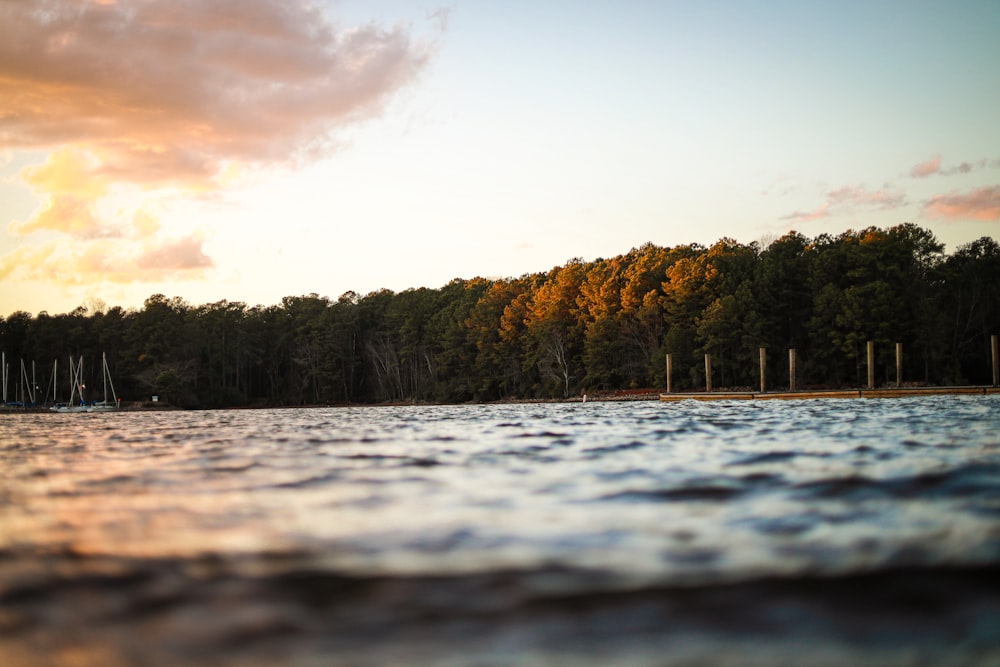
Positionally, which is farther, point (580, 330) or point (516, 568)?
point (580, 330)

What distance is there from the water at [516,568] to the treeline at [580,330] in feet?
193

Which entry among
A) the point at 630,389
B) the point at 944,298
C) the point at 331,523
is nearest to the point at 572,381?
the point at 630,389

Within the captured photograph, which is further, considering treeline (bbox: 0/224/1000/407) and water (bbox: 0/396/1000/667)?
treeline (bbox: 0/224/1000/407)

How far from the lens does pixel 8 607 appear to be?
9.41 ft

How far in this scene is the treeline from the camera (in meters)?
62.3

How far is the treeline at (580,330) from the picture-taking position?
205 ft

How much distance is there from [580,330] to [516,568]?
72.5 metres

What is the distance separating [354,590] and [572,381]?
7187 centimetres

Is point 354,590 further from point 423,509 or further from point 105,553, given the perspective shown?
point 423,509

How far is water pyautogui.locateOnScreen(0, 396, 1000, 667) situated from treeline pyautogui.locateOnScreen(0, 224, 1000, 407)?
5881cm

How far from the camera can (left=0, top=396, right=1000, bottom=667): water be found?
2355 millimetres

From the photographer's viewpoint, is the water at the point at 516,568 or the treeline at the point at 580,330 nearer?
the water at the point at 516,568

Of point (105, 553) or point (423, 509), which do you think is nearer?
point (105, 553)

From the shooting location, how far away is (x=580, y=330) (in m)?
75.3
